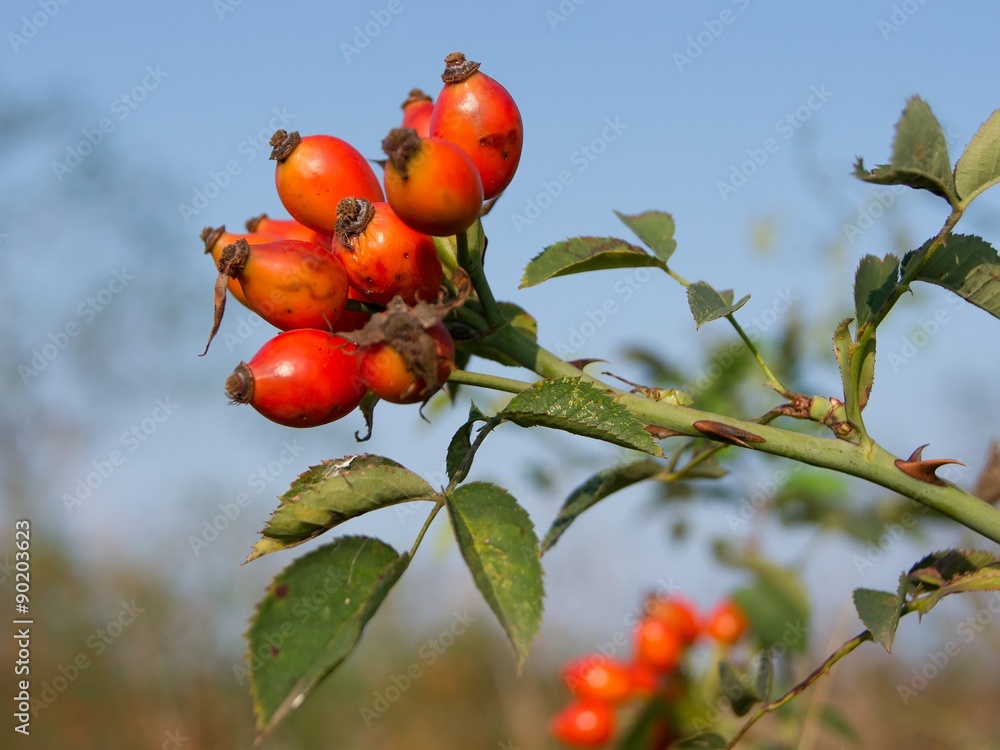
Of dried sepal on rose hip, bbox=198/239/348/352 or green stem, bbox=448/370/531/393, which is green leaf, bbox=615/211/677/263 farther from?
dried sepal on rose hip, bbox=198/239/348/352

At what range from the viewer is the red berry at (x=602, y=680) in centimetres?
270

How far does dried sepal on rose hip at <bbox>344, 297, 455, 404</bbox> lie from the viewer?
97 cm

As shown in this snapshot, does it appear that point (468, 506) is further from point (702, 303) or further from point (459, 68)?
point (459, 68)

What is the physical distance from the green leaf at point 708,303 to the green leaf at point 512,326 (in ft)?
0.79

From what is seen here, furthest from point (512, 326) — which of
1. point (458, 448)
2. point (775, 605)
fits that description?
point (775, 605)

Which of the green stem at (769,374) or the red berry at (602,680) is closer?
the green stem at (769,374)

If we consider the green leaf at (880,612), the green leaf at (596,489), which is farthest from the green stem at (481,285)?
the green leaf at (880,612)

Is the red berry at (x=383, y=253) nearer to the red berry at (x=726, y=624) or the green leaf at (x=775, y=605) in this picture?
the green leaf at (x=775, y=605)

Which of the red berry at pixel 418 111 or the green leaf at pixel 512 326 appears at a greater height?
the red berry at pixel 418 111

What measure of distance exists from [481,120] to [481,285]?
0.23 m

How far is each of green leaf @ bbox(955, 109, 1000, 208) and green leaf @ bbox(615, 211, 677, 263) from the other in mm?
417

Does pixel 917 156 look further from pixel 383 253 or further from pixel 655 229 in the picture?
pixel 383 253

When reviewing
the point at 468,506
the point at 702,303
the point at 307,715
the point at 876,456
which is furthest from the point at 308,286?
the point at 307,715

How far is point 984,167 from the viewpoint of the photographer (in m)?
1.09
